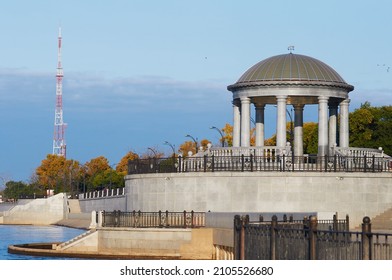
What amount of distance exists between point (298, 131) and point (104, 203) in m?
43.0

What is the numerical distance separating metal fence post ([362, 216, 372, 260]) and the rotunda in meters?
37.2

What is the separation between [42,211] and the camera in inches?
5733

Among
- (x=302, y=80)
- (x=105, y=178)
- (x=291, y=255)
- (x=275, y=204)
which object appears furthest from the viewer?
(x=105, y=178)

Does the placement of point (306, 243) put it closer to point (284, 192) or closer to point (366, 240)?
point (366, 240)

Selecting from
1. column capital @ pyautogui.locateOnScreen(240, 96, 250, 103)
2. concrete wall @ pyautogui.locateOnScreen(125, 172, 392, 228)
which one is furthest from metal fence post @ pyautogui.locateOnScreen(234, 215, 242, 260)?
column capital @ pyautogui.locateOnScreen(240, 96, 250, 103)

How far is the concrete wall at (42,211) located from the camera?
143750 millimetres

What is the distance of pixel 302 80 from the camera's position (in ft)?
223

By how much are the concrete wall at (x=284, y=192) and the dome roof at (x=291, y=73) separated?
7.93 metres

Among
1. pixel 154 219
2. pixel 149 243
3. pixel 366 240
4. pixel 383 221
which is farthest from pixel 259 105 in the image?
pixel 366 240

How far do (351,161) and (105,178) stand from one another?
312 feet

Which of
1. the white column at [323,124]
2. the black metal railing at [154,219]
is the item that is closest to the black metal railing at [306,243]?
the black metal railing at [154,219]
